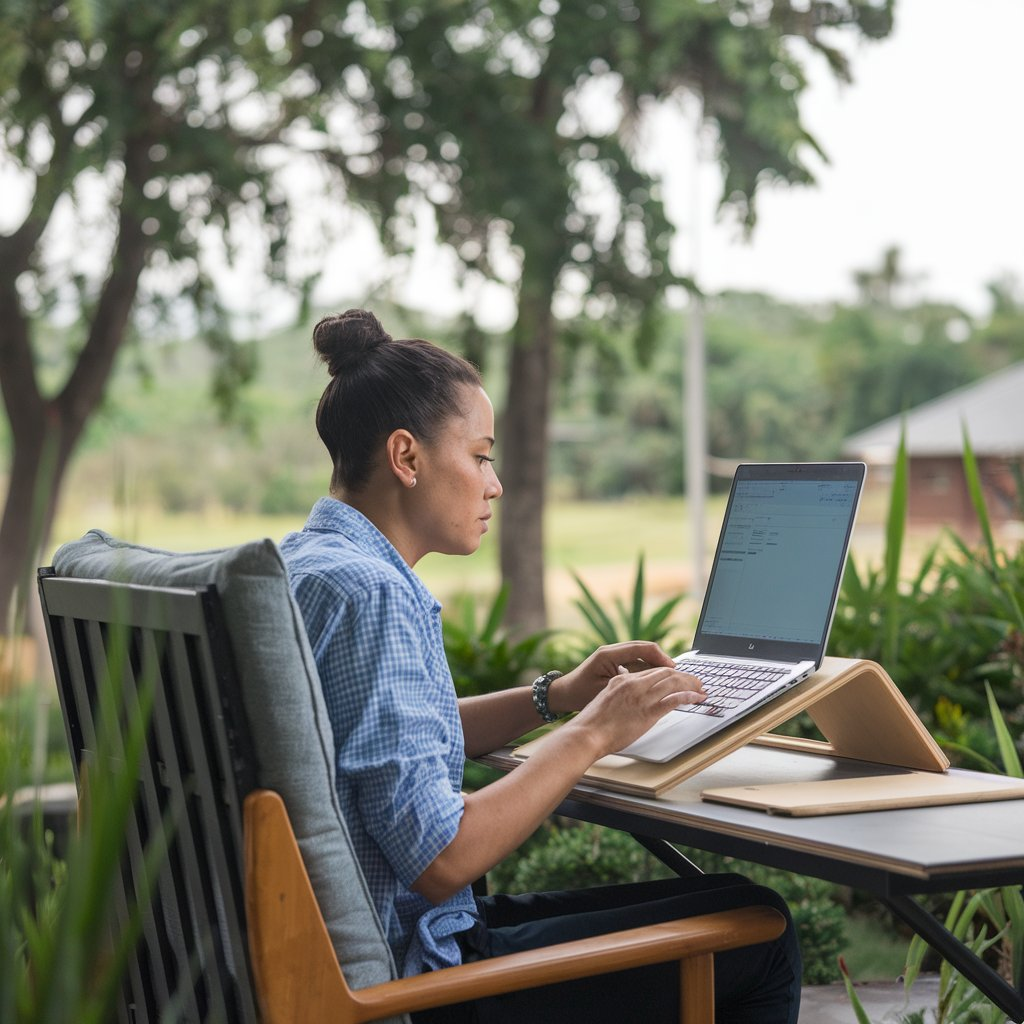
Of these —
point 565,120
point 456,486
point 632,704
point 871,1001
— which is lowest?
point 871,1001

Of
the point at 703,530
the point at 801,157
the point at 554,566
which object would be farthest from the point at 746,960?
the point at 554,566

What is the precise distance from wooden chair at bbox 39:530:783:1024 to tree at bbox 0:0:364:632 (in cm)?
392

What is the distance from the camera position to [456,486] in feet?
6.20

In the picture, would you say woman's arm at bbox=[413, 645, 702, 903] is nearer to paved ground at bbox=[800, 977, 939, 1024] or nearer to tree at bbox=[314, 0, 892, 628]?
paved ground at bbox=[800, 977, 939, 1024]

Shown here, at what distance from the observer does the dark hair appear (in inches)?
73.7

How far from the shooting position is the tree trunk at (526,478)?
371 inches

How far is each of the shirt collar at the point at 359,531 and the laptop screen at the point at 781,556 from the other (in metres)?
0.56

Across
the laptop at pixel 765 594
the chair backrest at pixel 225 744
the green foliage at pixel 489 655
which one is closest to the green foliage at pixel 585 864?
the green foliage at pixel 489 655

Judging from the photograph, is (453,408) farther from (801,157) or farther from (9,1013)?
(801,157)

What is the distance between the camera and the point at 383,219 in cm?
793

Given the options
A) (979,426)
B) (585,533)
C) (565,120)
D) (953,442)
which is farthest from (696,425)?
(585,533)

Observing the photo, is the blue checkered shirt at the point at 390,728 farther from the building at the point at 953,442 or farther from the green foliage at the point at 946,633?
the building at the point at 953,442

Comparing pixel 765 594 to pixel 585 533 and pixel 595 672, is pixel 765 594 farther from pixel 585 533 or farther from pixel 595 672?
pixel 585 533

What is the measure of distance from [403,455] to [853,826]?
28.8 inches
